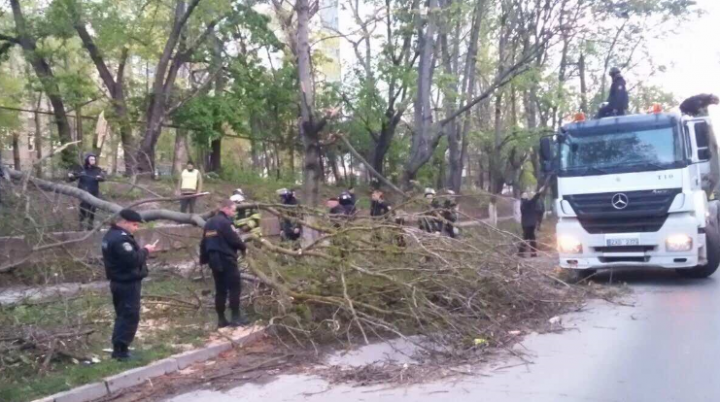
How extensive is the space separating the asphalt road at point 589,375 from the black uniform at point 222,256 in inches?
82.2

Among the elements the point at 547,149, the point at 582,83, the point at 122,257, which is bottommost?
the point at 122,257

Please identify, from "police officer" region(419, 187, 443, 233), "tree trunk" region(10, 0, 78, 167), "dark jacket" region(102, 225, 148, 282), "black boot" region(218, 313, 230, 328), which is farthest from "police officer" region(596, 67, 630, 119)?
"tree trunk" region(10, 0, 78, 167)

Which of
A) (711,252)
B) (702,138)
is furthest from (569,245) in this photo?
(702,138)

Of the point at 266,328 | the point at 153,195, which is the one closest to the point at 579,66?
the point at 153,195

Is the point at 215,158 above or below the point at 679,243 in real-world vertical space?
above

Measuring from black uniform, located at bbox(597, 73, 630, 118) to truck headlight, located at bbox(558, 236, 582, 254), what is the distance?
3032 mm

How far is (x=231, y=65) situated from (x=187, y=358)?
16.1 metres

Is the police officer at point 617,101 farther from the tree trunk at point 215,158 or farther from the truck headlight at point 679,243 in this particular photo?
the tree trunk at point 215,158

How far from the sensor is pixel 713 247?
13.4m

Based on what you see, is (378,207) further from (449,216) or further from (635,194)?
(635,194)

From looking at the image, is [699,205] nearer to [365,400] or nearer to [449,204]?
[449,204]

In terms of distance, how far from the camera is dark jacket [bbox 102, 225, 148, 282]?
8008 mm

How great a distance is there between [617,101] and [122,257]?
10.6 metres

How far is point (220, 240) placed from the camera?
953 cm
